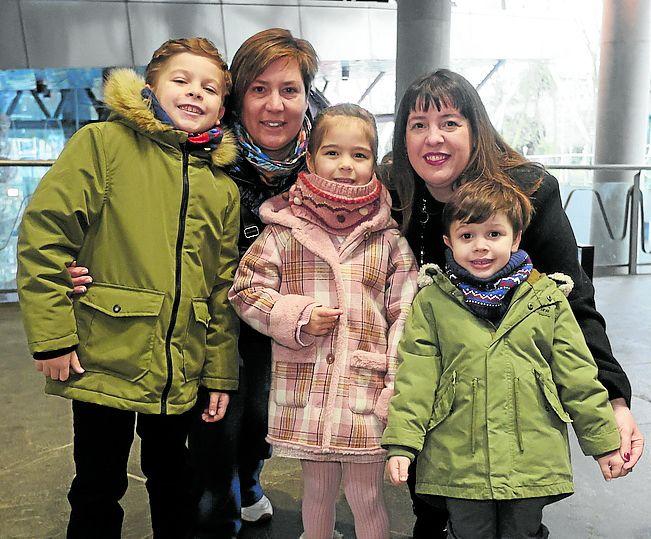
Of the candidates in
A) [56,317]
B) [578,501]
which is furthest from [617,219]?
[56,317]

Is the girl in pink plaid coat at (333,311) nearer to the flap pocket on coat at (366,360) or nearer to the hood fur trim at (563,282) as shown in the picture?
the flap pocket on coat at (366,360)

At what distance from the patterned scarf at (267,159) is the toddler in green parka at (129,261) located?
13 centimetres

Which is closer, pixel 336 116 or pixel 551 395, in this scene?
pixel 551 395

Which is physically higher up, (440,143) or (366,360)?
(440,143)

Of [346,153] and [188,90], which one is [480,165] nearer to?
Result: [346,153]

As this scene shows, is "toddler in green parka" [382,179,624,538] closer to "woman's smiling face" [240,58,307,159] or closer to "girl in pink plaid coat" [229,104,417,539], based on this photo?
"girl in pink plaid coat" [229,104,417,539]

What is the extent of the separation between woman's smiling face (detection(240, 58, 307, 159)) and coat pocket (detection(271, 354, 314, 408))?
0.70 m

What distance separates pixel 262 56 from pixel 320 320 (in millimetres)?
858

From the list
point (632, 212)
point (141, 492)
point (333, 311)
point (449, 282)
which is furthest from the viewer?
point (632, 212)

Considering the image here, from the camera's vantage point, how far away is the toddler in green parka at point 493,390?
185 cm

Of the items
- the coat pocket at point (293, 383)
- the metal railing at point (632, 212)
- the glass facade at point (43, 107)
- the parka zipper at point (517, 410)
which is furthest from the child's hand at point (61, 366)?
the glass facade at point (43, 107)

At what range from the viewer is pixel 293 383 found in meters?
2.13

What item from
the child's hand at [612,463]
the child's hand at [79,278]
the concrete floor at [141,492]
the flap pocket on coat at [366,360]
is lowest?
the concrete floor at [141,492]

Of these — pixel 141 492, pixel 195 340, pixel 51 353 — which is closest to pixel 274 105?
pixel 195 340
